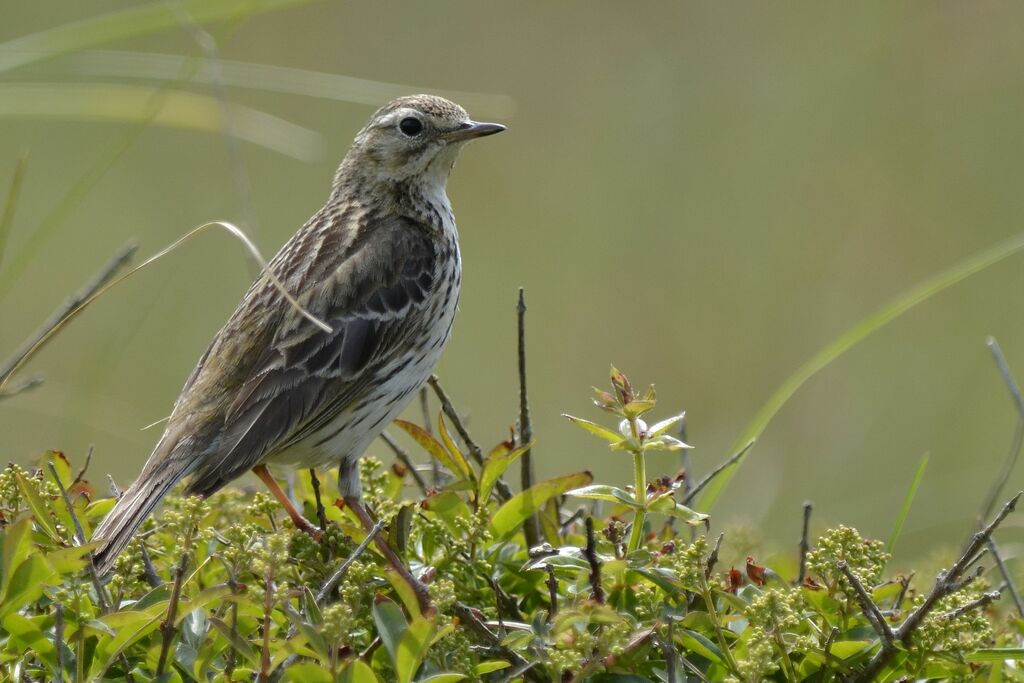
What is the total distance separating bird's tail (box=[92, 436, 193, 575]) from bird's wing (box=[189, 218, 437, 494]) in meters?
0.09

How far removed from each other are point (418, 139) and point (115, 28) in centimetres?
169

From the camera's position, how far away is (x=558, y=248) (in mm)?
11508

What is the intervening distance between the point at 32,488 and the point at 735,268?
8.33 meters

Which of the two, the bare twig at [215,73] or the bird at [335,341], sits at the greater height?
the bare twig at [215,73]

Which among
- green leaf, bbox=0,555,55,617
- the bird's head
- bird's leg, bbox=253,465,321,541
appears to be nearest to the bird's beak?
the bird's head

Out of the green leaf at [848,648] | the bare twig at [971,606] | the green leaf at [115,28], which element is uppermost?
the green leaf at [115,28]

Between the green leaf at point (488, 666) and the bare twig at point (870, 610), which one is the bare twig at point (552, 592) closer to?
the green leaf at point (488, 666)

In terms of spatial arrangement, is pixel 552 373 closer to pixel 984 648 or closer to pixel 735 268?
pixel 735 268

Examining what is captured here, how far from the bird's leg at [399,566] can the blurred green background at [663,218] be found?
4.00 m

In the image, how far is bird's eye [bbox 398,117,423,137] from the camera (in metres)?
5.91

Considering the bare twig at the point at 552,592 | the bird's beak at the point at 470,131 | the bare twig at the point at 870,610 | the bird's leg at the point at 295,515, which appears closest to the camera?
the bare twig at the point at 870,610

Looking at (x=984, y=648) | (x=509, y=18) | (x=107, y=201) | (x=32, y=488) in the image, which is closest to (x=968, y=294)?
(x=509, y=18)

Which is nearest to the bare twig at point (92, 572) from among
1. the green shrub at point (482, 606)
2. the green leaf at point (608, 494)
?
the green shrub at point (482, 606)

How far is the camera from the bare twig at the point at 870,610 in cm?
276
